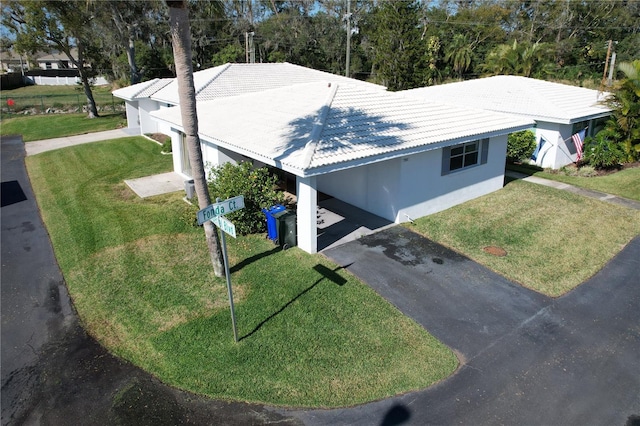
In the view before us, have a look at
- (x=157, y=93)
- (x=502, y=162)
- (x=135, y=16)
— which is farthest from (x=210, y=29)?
(x=502, y=162)

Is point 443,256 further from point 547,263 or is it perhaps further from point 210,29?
point 210,29

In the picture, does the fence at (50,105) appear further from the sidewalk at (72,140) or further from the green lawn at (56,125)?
the sidewalk at (72,140)

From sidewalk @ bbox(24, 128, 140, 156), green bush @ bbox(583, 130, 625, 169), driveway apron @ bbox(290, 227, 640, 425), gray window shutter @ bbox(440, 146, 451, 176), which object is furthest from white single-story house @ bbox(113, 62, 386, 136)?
driveway apron @ bbox(290, 227, 640, 425)

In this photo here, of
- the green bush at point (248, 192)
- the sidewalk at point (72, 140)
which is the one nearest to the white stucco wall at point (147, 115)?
the sidewalk at point (72, 140)

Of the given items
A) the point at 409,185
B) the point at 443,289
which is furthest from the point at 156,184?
the point at 443,289

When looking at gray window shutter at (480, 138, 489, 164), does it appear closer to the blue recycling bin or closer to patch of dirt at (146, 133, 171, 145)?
the blue recycling bin
